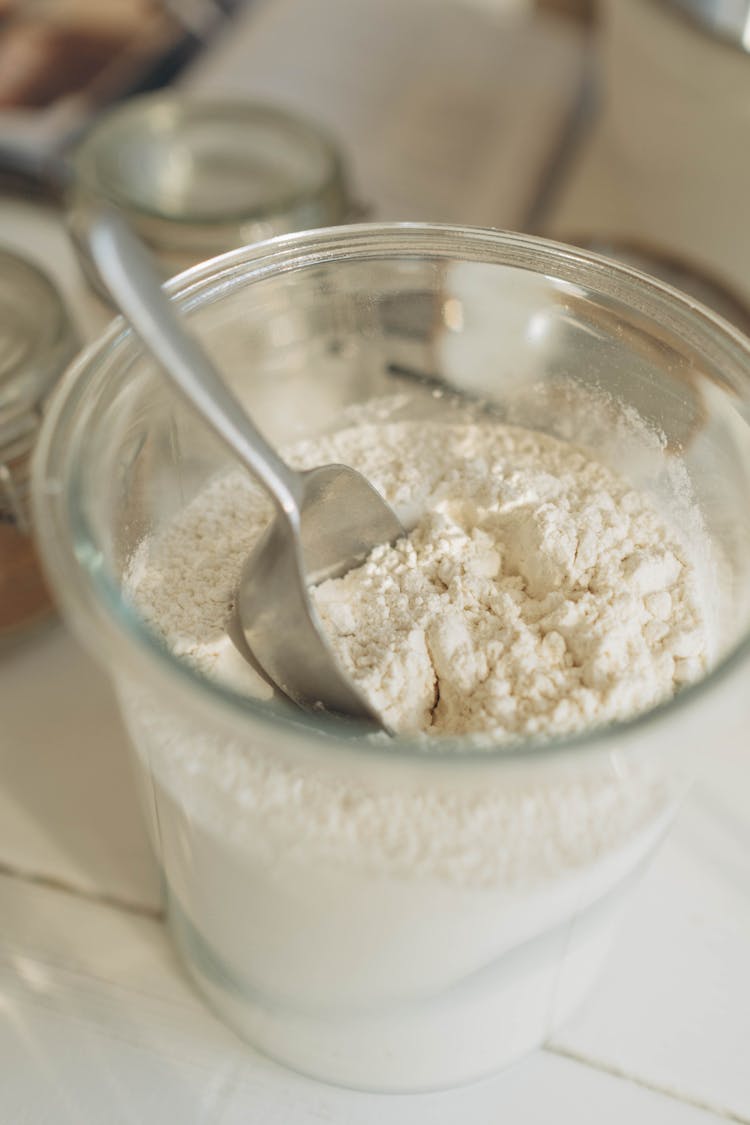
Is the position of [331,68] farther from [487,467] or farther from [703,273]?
[487,467]

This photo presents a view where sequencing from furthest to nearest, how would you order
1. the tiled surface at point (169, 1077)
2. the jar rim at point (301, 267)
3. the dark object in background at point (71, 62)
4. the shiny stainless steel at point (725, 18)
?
the dark object in background at point (71, 62)
the shiny stainless steel at point (725, 18)
the tiled surface at point (169, 1077)
the jar rim at point (301, 267)

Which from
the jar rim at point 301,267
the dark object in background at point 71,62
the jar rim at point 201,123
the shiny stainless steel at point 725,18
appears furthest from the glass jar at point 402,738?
the dark object in background at point 71,62

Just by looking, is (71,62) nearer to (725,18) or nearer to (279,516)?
(725,18)

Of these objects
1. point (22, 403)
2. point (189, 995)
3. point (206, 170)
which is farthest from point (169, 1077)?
point (206, 170)

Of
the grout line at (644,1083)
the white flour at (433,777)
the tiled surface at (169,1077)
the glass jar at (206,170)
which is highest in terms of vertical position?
the glass jar at (206,170)

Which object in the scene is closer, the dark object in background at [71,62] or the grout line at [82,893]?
the grout line at [82,893]

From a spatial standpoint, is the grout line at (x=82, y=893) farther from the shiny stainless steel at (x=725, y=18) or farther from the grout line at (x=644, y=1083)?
the shiny stainless steel at (x=725, y=18)

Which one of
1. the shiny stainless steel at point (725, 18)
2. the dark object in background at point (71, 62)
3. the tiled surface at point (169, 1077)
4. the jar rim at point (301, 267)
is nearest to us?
the jar rim at point (301, 267)

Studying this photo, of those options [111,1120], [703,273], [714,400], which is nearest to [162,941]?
[111,1120]
